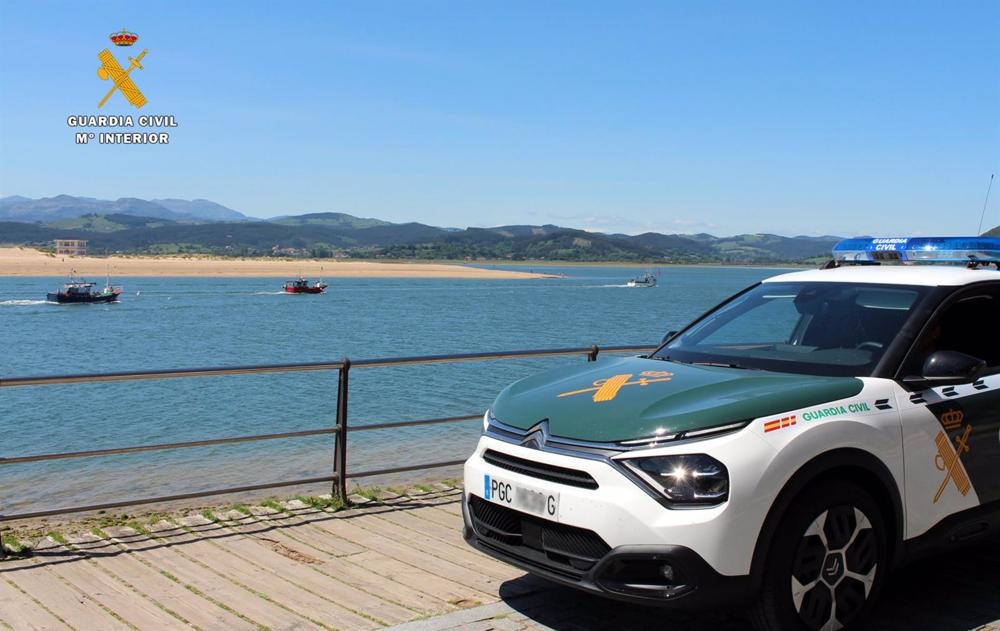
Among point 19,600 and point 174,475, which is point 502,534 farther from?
point 174,475

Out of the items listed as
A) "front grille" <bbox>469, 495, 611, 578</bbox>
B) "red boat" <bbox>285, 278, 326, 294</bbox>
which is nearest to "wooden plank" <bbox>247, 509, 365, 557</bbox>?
"front grille" <bbox>469, 495, 611, 578</bbox>

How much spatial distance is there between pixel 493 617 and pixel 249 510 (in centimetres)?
279

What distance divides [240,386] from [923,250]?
92.5 ft

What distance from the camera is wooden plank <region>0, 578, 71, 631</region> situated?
446 centimetres

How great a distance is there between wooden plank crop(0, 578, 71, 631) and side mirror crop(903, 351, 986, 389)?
169 inches

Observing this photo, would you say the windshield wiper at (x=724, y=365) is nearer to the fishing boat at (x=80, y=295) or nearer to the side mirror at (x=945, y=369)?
the side mirror at (x=945, y=369)

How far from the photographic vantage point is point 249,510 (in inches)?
266

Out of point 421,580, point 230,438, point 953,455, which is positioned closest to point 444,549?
point 421,580

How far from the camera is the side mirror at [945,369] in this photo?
4.36 metres

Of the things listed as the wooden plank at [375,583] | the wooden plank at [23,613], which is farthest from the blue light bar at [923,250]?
the wooden plank at [23,613]

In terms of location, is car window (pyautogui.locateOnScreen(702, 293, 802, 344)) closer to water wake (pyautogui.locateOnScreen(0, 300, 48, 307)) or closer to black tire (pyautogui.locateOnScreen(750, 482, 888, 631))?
black tire (pyautogui.locateOnScreen(750, 482, 888, 631))

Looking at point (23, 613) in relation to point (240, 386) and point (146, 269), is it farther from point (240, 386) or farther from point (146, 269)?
point (146, 269)

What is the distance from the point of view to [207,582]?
5.16m

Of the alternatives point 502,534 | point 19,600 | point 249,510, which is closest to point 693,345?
point 502,534
